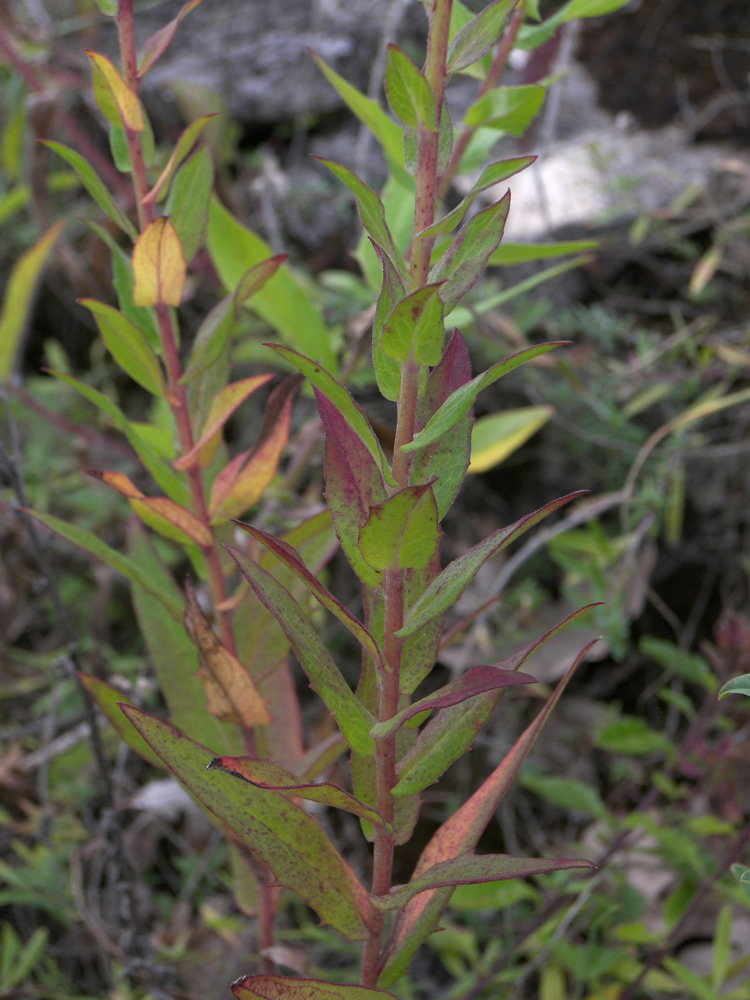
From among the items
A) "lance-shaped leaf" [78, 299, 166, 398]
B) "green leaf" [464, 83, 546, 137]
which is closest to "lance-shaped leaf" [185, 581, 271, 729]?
"lance-shaped leaf" [78, 299, 166, 398]

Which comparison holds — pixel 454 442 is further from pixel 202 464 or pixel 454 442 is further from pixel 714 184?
pixel 714 184

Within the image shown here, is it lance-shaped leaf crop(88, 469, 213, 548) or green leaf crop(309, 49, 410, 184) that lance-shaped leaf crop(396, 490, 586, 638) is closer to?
lance-shaped leaf crop(88, 469, 213, 548)

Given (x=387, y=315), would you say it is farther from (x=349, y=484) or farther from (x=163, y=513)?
(x=163, y=513)

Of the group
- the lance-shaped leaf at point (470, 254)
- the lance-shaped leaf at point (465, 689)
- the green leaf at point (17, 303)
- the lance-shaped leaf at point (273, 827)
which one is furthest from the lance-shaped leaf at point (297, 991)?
the green leaf at point (17, 303)

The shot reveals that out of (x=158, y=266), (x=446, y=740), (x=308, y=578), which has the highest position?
(x=158, y=266)

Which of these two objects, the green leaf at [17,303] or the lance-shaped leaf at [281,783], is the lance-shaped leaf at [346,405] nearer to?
the lance-shaped leaf at [281,783]

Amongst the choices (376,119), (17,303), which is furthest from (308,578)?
(17,303)

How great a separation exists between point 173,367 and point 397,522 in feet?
1.03

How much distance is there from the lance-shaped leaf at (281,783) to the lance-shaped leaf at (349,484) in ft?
0.38

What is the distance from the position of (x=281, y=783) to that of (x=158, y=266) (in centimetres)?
36

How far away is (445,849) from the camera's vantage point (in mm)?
523

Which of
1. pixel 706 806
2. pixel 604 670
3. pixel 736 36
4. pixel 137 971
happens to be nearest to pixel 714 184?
pixel 736 36

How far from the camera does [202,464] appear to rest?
658 mm

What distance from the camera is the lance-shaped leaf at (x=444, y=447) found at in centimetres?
45
